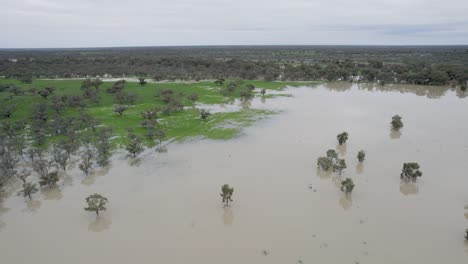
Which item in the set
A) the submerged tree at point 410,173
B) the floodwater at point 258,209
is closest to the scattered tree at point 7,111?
the floodwater at point 258,209

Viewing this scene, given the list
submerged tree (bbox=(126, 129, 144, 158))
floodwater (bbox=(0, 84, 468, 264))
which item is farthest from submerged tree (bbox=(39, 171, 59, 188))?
submerged tree (bbox=(126, 129, 144, 158))

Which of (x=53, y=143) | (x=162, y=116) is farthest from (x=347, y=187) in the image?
(x=162, y=116)

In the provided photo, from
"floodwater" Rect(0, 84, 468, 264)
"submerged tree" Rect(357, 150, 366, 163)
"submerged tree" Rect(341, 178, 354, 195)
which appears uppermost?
"submerged tree" Rect(357, 150, 366, 163)

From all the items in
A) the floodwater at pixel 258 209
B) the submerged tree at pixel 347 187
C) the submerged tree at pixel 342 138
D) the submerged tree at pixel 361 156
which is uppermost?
the submerged tree at pixel 342 138

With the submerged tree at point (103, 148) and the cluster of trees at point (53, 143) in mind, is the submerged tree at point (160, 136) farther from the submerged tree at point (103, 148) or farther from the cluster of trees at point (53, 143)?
the submerged tree at point (103, 148)

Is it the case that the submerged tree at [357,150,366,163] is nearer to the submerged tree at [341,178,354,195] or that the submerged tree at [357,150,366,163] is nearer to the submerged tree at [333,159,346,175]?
the submerged tree at [333,159,346,175]

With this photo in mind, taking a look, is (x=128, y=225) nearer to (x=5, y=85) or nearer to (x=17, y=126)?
(x=17, y=126)

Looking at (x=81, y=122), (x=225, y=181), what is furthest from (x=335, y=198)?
(x=81, y=122)

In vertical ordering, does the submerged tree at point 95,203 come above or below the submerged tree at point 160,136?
below

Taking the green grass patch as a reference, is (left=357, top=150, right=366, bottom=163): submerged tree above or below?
below
